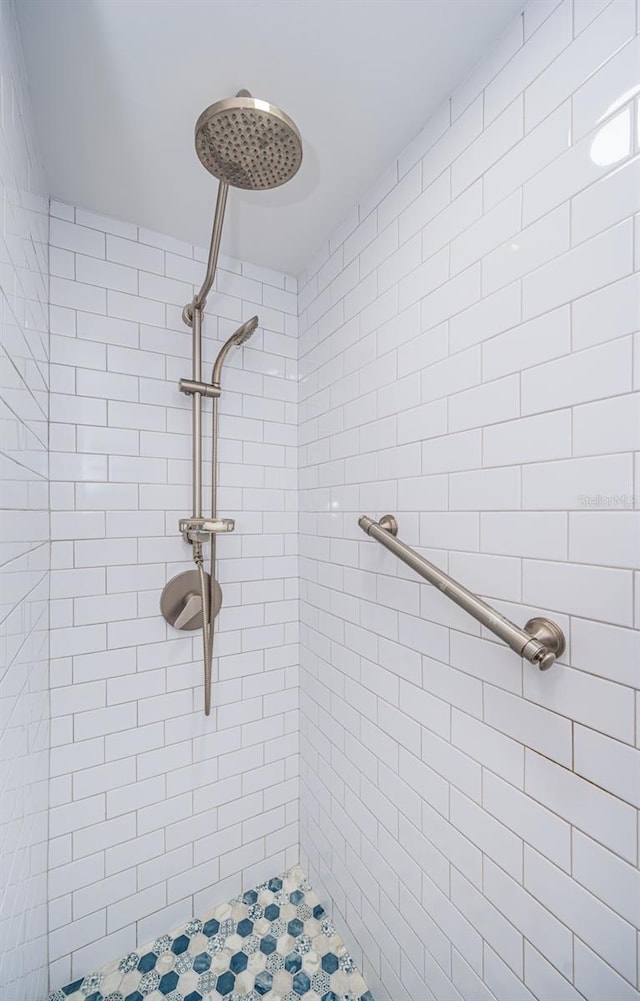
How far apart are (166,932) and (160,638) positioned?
2.94 feet

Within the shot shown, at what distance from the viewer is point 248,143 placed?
0.79 metres

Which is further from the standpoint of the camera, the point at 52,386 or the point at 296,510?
the point at 296,510

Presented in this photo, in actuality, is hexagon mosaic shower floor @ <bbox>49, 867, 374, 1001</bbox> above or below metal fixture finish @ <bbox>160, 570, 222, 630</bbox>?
below

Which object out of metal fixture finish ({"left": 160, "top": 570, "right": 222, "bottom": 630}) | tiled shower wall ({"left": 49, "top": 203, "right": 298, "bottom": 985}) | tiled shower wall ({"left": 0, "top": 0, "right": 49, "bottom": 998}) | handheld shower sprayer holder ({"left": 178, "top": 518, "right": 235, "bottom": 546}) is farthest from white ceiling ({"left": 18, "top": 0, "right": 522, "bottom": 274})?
metal fixture finish ({"left": 160, "top": 570, "right": 222, "bottom": 630})

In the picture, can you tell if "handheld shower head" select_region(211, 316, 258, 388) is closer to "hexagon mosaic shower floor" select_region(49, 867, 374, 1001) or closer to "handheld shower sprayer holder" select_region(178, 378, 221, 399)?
"handheld shower sprayer holder" select_region(178, 378, 221, 399)

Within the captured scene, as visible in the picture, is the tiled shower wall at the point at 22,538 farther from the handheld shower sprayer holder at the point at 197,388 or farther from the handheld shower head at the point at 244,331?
the handheld shower head at the point at 244,331

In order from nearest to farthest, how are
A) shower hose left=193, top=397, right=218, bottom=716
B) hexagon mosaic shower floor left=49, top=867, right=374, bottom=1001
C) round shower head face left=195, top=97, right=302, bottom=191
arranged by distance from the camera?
round shower head face left=195, top=97, right=302, bottom=191 < hexagon mosaic shower floor left=49, top=867, right=374, bottom=1001 < shower hose left=193, top=397, right=218, bottom=716

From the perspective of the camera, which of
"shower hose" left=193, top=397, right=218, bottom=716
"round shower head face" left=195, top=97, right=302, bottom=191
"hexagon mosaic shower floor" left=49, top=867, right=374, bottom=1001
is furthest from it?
"shower hose" left=193, top=397, right=218, bottom=716

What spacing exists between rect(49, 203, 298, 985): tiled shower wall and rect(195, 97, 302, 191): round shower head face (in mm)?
529

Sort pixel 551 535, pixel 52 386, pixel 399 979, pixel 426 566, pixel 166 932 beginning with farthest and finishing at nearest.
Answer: pixel 166 932 < pixel 52 386 < pixel 399 979 < pixel 426 566 < pixel 551 535

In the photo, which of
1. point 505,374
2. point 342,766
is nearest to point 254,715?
point 342,766

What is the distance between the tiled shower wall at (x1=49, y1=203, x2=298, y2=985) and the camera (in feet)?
3.73

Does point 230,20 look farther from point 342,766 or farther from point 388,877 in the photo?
point 388,877

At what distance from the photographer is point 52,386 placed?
3.69 ft
